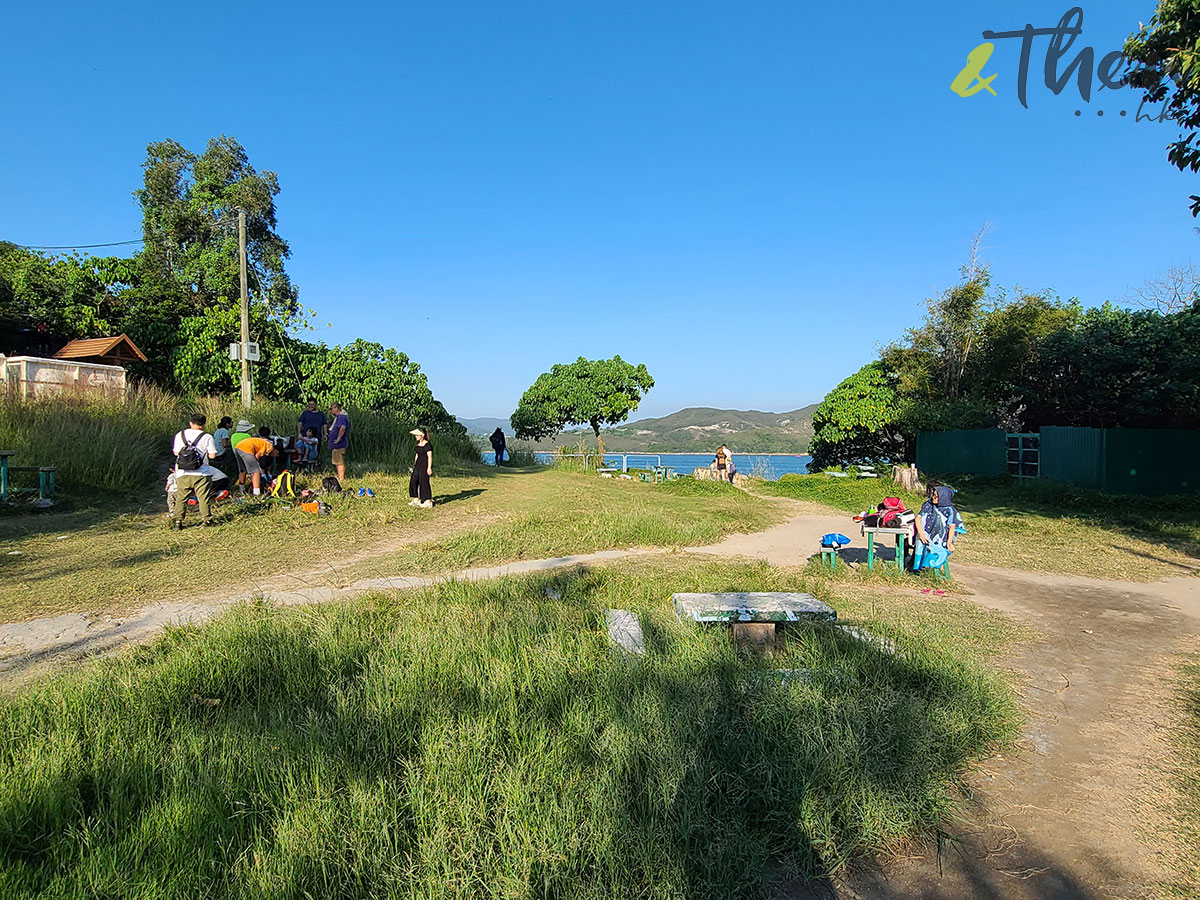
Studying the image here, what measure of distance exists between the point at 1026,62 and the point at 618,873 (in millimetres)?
9305

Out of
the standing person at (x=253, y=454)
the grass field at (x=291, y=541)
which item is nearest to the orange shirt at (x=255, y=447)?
the standing person at (x=253, y=454)

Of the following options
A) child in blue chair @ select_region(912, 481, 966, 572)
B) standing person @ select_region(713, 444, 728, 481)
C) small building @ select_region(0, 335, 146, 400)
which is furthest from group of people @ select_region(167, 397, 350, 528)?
standing person @ select_region(713, 444, 728, 481)

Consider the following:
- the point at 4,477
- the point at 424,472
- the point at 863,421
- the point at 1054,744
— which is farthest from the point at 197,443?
the point at 863,421

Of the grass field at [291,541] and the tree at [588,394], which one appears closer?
the grass field at [291,541]

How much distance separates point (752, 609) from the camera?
4.54m

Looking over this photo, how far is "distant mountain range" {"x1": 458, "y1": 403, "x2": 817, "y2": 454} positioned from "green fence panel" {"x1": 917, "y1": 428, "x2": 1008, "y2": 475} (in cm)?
506

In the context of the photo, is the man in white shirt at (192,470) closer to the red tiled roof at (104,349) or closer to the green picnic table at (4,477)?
the green picnic table at (4,477)

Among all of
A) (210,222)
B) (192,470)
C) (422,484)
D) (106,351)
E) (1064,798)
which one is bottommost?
(1064,798)

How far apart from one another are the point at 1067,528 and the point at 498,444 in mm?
18734

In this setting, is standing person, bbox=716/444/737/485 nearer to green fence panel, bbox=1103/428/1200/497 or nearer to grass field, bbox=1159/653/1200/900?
green fence panel, bbox=1103/428/1200/497

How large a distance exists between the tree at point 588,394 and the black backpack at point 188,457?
32.3 metres

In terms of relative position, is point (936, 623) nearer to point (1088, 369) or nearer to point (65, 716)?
point (65, 716)

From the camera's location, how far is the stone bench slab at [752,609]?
14.6 feet

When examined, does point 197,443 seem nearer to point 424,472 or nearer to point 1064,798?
point 424,472
